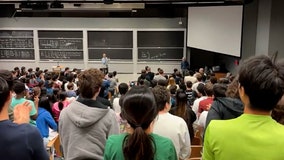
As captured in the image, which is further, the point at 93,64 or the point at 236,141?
the point at 93,64

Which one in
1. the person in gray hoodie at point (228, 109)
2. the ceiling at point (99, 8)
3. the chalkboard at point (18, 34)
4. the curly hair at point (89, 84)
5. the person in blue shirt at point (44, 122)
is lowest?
the person in blue shirt at point (44, 122)

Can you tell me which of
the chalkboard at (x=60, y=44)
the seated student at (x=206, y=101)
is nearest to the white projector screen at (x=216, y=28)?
the chalkboard at (x=60, y=44)

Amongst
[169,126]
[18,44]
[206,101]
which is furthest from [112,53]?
[169,126]

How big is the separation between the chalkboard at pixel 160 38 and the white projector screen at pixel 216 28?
697mm

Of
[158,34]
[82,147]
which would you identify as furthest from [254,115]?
[158,34]

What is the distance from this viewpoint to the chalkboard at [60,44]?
14727mm

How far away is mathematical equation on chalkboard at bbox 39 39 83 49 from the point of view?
1473cm

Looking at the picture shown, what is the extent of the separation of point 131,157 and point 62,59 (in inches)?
553

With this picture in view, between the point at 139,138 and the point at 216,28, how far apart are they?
35.0ft

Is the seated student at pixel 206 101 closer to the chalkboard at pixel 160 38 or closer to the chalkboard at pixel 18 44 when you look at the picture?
the chalkboard at pixel 160 38

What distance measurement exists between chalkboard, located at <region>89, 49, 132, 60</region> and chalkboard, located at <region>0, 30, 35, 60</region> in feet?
9.29

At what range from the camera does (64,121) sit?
7.82 ft

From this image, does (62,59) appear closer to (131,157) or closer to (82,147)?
(82,147)

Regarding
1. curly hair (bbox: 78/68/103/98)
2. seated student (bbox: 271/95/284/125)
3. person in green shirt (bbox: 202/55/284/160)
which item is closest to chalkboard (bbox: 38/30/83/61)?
curly hair (bbox: 78/68/103/98)
